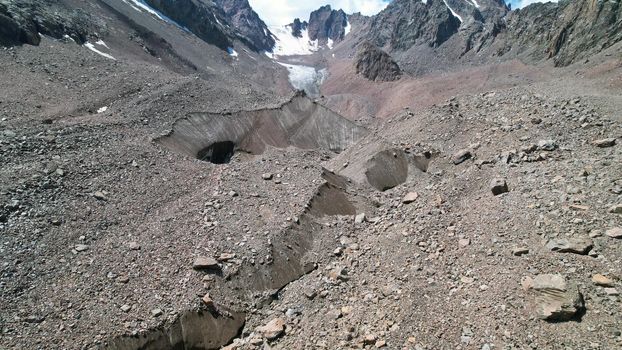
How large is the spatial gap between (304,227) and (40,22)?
133 ft

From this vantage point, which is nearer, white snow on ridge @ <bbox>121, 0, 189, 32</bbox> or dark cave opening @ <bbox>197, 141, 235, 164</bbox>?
dark cave opening @ <bbox>197, 141, 235, 164</bbox>

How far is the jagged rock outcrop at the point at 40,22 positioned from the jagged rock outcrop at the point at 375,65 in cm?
5282

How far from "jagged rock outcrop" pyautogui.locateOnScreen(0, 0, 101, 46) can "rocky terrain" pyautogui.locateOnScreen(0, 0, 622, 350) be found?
11542mm

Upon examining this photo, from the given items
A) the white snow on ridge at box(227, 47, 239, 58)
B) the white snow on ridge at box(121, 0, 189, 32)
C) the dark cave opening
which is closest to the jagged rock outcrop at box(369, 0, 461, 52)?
the white snow on ridge at box(227, 47, 239, 58)

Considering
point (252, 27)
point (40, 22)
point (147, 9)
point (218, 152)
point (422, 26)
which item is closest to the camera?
point (218, 152)

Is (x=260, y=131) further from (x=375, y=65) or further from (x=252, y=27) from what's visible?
(x=252, y=27)

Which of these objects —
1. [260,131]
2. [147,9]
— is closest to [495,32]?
[147,9]

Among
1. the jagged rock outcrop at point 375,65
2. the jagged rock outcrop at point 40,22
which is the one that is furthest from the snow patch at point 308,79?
the jagged rock outcrop at point 40,22

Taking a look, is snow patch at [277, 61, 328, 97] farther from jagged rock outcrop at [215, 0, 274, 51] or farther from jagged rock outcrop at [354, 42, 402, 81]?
jagged rock outcrop at [215, 0, 274, 51]

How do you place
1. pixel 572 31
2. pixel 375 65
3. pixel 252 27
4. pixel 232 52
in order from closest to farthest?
pixel 572 31 < pixel 375 65 < pixel 232 52 < pixel 252 27

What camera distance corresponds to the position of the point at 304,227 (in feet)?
48.4

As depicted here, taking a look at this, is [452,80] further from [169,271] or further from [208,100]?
[169,271]

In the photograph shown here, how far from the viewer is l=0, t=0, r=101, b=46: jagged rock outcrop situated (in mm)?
35250

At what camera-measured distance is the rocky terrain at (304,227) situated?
9.89 meters
